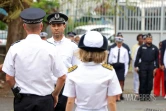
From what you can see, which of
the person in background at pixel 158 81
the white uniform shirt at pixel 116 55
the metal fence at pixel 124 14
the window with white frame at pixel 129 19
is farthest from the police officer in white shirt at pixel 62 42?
the window with white frame at pixel 129 19

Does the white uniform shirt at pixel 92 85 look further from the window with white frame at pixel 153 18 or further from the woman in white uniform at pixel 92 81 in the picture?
the window with white frame at pixel 153 18

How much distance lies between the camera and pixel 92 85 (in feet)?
17.2

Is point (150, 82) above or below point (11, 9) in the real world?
below

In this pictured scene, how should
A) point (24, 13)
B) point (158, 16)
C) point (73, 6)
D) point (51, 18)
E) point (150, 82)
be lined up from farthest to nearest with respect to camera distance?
point (158, 16) < point (73, 6) < point (150, 82) < point (51, 18) < point (24, 13)

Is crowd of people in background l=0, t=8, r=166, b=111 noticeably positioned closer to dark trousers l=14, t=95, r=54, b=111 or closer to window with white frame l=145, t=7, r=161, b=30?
dark trousers l=14, t=95, r=54, b=111

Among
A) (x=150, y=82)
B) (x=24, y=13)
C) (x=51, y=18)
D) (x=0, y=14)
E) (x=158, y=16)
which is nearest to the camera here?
(x=24, y=13)

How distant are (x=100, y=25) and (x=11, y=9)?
6.92m

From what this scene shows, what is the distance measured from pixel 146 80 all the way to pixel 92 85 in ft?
31.7

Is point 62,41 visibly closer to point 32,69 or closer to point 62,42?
point 62,42

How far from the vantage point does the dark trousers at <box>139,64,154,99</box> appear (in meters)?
14.6

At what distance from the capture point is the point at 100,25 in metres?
21.2

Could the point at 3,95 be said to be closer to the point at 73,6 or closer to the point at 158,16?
the point at 73,6

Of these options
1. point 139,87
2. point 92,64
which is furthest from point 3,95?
point 92,64

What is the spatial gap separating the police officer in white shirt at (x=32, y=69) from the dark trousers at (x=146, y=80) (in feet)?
28.7
